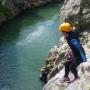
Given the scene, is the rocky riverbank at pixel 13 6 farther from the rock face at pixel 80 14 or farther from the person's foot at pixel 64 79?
the person's foot at pixel 64 79

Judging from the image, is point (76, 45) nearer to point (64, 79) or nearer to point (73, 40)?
Result: point (73, 40)

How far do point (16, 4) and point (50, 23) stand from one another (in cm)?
1669

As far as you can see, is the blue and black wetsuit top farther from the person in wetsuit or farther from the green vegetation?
the green vegetation

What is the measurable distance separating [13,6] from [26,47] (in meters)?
28.8

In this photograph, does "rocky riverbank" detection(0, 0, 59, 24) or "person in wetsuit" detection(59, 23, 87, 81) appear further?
"rocky riverbank" detection(0, 0, 59, 24)

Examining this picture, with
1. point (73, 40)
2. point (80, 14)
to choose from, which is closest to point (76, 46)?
point (73, 40)

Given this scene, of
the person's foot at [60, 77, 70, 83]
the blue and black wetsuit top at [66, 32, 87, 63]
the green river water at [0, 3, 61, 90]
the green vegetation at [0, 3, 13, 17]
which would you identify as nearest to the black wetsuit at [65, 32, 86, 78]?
the blue and black wetsuit top at [66, 32, 87, 63]

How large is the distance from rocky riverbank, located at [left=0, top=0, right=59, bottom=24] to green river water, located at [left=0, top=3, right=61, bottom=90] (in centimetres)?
180

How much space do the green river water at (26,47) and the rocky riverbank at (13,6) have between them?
1.80 meters

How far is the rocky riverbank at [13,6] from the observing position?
65.8 metres

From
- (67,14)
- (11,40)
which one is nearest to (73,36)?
(67,14)

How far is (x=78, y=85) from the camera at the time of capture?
1658 centimetres

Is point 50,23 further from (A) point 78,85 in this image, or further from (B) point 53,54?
(A) point 78,85

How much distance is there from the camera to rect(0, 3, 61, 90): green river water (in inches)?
1298
